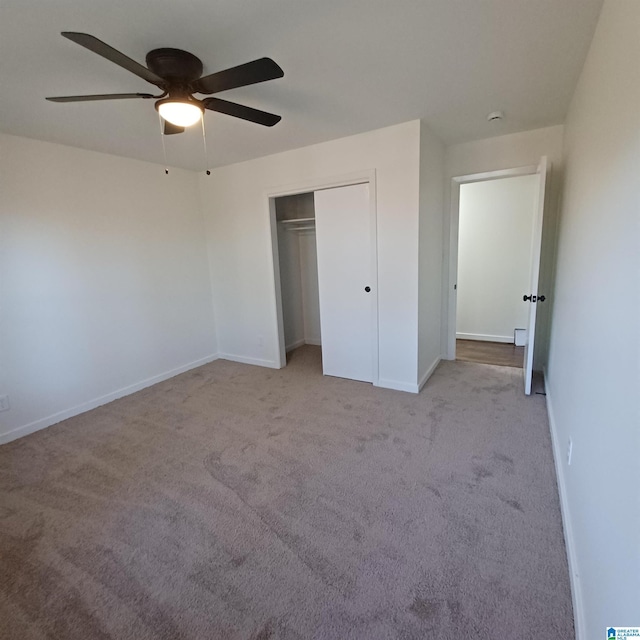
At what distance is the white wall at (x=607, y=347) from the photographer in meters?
0.94

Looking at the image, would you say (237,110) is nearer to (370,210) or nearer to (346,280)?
(370,210)

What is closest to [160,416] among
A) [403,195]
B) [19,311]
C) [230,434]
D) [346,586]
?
[230,434]

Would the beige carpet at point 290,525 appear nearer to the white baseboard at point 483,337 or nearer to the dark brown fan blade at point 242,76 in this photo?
the white baseboard at point 483,337

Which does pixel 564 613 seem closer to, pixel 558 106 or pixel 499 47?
pixel 499 47

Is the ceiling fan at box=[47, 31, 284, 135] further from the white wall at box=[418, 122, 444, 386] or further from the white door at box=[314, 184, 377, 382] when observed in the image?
the white wall at box=[418, 122, 444, 386]

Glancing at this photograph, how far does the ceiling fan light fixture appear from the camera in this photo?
172 centimetres

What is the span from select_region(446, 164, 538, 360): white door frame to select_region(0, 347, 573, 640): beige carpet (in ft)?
3.83

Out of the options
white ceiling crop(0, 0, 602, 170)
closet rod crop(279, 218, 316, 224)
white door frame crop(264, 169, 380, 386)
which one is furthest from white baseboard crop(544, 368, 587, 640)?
closet rod crop(279, 218, 316, 224)

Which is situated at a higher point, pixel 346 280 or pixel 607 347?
pixel 346 280

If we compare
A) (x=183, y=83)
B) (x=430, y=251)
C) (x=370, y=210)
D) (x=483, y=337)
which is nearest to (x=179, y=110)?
(x=183, y=83)

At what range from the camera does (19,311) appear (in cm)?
280

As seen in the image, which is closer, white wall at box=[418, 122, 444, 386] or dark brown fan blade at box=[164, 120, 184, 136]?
dark brown fan blade at box=[164, 120, 184, 136]

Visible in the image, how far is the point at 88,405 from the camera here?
3.27 meters

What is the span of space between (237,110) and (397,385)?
2.65 metres
